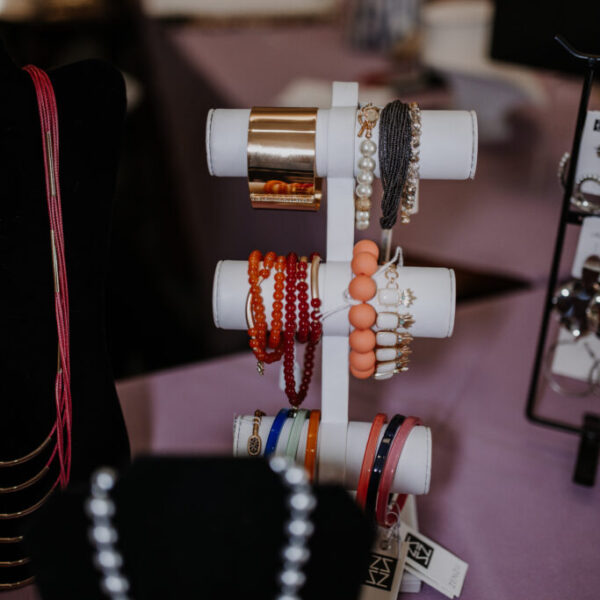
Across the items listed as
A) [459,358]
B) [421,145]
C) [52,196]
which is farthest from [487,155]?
[52,196]

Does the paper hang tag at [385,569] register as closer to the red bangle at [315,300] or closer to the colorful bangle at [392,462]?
the colorful bangle at [392,462]

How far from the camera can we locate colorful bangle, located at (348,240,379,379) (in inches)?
18.9

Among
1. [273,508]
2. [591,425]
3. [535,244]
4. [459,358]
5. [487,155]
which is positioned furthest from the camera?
[487,155]

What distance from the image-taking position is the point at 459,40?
143cm

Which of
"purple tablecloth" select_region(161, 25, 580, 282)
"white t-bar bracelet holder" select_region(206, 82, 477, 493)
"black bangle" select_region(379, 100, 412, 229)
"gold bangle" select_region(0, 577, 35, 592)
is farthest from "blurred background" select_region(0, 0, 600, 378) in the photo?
"gold bangle" select_region(0, 577, 35, 592)

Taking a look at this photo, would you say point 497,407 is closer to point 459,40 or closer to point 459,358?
point 459,358

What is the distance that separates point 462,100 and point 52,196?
1.12 m

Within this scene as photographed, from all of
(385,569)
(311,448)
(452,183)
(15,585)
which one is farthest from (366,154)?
(452,183)

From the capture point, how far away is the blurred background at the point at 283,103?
1.08 m

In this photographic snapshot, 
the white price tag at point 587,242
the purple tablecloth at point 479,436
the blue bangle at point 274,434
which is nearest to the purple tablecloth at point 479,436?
the purple tablecloth at point 479,436

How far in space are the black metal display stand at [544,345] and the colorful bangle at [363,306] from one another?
23 centimetres

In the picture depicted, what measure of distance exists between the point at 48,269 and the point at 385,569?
38cm

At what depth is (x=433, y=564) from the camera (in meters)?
0.57

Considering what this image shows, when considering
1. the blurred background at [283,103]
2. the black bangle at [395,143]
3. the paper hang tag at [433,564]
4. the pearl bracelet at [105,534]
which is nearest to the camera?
the pearl bracelet at [105,534]
